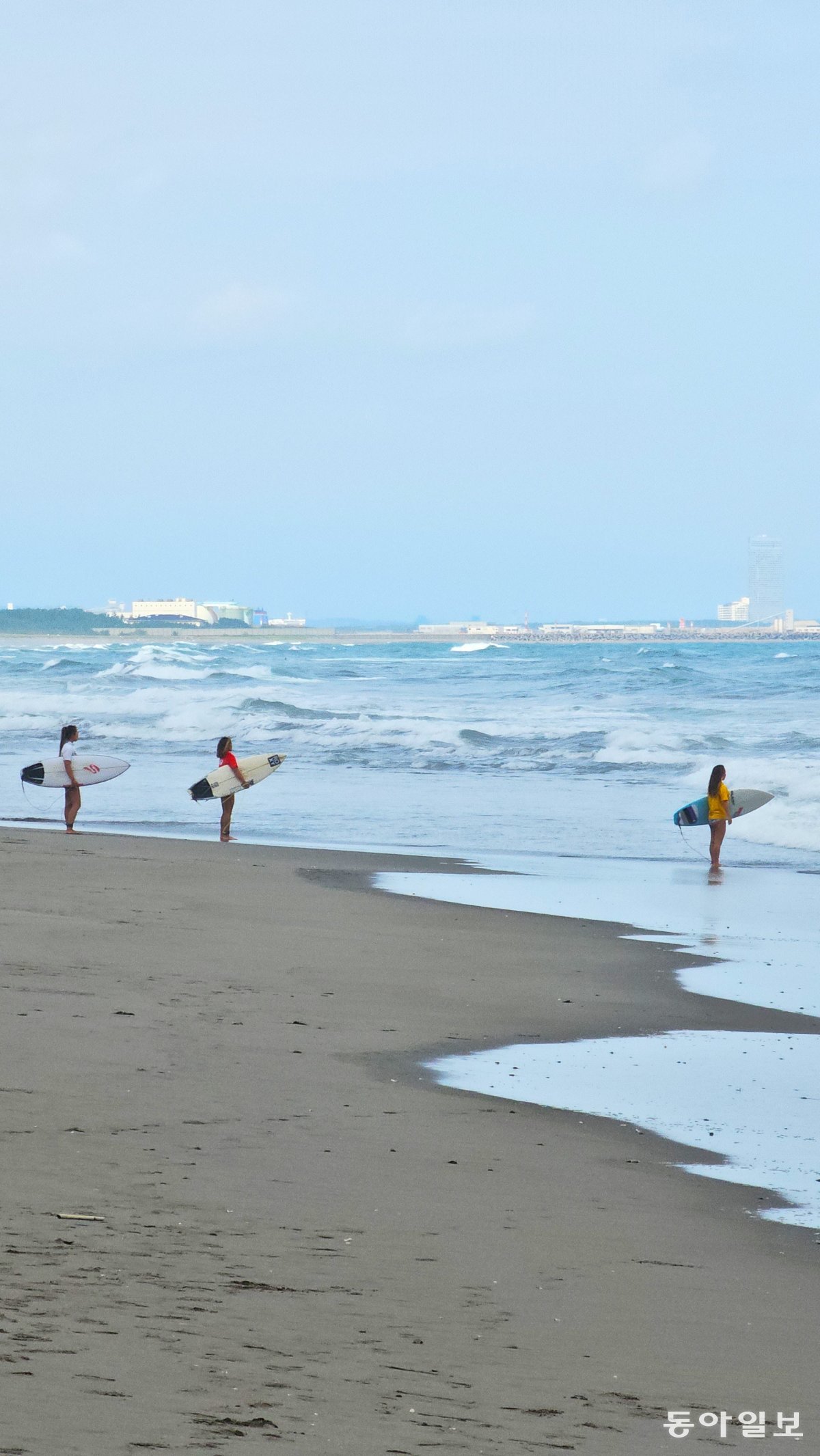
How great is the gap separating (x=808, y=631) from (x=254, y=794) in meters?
161

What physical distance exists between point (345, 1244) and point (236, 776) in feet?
51.5

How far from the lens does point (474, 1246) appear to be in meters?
4.31

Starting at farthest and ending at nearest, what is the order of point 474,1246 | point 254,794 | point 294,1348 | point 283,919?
point 254,794 → point 283,919 → point 474,1246 → point 294,1348

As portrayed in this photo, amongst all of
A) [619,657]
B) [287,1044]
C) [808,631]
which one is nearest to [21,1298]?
[287,1044]

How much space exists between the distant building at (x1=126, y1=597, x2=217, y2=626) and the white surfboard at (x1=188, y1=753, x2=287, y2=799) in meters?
158

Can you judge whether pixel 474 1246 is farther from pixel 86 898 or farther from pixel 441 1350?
pixel 86 898

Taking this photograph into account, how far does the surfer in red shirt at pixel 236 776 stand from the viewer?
58.5ft

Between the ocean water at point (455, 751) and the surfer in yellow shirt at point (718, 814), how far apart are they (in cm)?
96

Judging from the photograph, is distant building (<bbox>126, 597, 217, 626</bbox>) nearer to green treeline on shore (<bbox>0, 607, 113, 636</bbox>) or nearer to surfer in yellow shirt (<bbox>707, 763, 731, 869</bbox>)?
green treeline on shore (<bbox>0, 607, 113, 636</bbox>)

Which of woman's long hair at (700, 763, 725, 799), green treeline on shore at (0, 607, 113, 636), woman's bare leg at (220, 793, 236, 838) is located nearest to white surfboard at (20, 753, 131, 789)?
woman's bare leg at (220, 793, 236, 838)

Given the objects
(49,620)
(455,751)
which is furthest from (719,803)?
(49,620)

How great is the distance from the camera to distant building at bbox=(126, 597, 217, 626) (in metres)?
184

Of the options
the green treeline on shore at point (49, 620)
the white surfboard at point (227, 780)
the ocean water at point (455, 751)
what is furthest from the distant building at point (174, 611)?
the white surfboard at point (227, 780)

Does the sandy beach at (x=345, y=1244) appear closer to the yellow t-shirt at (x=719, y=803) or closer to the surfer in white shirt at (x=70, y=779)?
the yellow t-shirt at (x=719, y=803)
